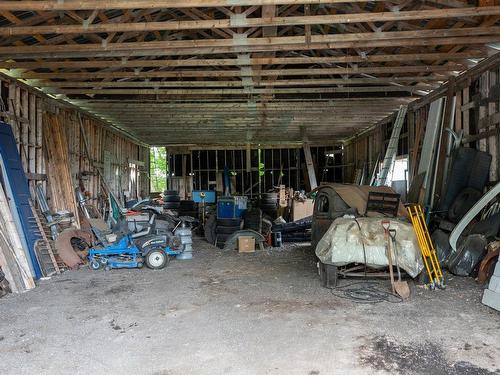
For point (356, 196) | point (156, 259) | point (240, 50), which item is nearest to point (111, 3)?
point (240, 50)

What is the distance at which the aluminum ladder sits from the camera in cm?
1067

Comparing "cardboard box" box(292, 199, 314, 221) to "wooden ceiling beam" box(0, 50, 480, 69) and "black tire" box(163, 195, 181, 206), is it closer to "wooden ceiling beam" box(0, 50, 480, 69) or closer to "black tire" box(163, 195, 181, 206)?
"black tire" box(163, 195, 181, 206)

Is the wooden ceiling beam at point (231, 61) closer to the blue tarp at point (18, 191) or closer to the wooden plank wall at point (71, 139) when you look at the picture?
the wooden plank wall at point (71, 139)

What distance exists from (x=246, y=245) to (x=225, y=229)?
49.0 inches

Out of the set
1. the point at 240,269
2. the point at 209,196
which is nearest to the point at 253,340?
the point at 240,269

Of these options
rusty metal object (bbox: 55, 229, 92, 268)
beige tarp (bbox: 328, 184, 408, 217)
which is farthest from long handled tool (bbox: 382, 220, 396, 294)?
rusty metal object (bbox: 55, 229, 92, 268)

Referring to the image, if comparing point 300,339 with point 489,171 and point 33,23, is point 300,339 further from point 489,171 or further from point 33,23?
point 33,23

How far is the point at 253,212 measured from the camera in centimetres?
1080

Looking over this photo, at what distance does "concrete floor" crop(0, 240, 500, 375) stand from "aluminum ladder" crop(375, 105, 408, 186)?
587cm

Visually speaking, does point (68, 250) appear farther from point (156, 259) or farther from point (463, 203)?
point (463, 203)

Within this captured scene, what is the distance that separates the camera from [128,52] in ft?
20.7

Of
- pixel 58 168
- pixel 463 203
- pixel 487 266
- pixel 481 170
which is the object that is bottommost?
pixel 487 266

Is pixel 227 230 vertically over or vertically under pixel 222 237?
over

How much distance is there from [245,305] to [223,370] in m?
1.81
